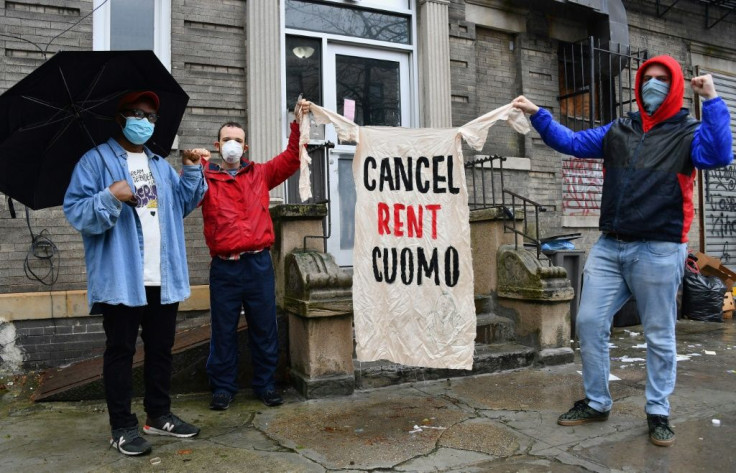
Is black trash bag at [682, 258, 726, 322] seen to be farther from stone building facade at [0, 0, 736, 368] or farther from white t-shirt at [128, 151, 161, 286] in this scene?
white t-shirt at [128, 151, 161, 286]

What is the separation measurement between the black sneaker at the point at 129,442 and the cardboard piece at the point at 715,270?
8.75 m

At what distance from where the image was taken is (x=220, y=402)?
4.33 metres

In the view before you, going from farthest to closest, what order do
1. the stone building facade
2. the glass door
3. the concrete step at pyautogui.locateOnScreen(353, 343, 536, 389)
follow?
1. the glass door
2. the stone building facade
3. the concrete step at pyautogui.locateOnScreen(353, 343, 536, 389)

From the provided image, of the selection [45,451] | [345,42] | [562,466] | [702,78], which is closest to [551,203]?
[345,42]

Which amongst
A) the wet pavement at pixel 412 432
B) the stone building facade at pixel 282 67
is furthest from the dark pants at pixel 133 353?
the stone building facade at pixel 282 67

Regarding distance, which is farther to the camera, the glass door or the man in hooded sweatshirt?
the glass door

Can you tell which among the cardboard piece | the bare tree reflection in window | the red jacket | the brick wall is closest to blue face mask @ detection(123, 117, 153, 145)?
the red jacket

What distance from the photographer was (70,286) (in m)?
5.66

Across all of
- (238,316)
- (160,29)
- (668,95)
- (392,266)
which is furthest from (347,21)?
(668,95)

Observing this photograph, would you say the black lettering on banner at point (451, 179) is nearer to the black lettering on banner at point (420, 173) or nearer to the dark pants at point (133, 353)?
the black lettering on banner at point (420, 173)

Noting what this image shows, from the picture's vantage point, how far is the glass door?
6820mm

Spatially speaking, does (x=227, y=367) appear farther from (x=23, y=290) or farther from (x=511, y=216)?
(x=511, y=216)

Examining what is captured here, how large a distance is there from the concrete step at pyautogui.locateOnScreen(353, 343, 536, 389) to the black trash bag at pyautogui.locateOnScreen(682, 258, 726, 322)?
181 inches

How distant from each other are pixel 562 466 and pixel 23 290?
4892 millimetres
